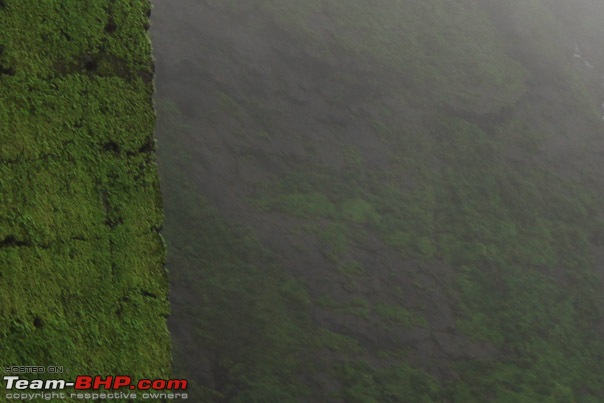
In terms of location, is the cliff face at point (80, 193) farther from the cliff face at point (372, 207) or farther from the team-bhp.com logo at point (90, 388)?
the cliff face at point (372, 207)

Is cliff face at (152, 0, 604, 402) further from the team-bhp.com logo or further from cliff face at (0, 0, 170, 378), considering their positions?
cliff face at (0, 0, 170, 378)

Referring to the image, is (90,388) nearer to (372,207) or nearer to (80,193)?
(80,193)

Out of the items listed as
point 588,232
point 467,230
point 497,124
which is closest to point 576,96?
point 497,124

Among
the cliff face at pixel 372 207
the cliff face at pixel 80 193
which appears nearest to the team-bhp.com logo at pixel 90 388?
the cliff face at pixel 80 193

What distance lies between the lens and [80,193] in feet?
13.2

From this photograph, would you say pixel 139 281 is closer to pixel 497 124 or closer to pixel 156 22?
pixel 156 22

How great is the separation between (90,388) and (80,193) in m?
1.06

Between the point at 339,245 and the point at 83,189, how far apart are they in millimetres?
8633

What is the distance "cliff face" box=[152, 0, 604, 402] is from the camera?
35.4ft

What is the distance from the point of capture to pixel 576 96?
722 inches

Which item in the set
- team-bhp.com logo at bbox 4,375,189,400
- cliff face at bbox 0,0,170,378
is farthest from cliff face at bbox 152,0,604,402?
cliff face at bbox 0,0,170,378

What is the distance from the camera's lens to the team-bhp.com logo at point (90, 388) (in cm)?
357

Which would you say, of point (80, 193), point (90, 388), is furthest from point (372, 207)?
point (90, 388)

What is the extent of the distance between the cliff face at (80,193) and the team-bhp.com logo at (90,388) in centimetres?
5
